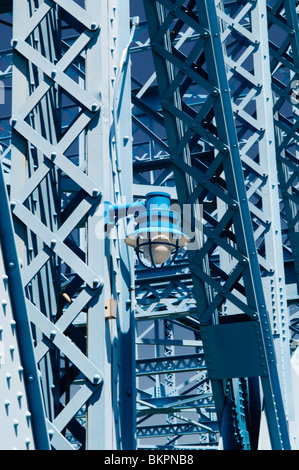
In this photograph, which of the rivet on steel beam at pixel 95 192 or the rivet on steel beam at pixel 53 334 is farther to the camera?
the rivet on steel beam at pixel 95 192

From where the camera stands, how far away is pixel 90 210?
368 cm

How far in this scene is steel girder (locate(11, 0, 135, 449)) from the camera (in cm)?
352

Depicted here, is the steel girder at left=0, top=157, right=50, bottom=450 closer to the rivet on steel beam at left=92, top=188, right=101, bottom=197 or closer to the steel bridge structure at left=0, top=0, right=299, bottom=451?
the steel bridge structure at left=0, top=0, right=299, bottom=451

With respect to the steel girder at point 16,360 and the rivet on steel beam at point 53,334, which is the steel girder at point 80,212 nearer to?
the rivet on steel beam at point 53,334

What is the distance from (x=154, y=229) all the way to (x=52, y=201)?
739 mm

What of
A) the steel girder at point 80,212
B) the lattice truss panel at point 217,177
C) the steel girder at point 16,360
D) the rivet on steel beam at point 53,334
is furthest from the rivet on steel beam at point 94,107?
the lattice truss panel at point 217,177

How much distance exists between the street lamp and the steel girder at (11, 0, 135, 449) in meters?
0.13

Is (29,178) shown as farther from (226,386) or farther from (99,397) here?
(226,386)

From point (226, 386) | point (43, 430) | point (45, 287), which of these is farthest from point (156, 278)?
point (43, 430)

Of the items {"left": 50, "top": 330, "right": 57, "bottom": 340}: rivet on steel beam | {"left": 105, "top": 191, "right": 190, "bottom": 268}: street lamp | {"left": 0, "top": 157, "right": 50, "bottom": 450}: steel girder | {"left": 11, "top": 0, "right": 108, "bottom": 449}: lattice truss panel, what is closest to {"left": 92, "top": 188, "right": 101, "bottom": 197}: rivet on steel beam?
{"left": 11, "top": 0, "right": 108, "bottom": 449}: lattice truss panel

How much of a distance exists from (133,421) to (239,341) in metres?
2.21

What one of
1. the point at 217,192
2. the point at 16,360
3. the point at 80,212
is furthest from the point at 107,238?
the point at 217,192

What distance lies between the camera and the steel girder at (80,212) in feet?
11.6

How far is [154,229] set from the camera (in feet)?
12.9
